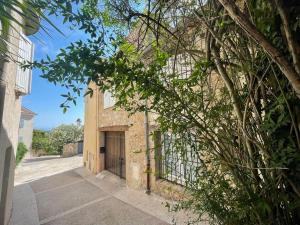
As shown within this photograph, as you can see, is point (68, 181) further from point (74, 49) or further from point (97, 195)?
point (74, 49)

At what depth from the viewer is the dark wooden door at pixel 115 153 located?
33.2ft

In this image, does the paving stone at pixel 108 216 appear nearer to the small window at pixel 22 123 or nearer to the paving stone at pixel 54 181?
the paving stone at pixel 54 181

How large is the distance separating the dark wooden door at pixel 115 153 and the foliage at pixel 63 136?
19.3m

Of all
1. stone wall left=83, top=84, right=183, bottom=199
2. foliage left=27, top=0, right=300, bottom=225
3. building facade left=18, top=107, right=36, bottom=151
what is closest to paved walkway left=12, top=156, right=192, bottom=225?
stone wall left=83, top=84, right=183, bottom=199

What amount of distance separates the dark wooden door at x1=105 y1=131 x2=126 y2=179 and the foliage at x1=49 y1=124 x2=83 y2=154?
63.2 ft

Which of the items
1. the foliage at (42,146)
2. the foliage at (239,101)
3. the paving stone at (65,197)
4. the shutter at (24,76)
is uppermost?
the shutter at (24,76)

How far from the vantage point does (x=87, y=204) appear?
711cm

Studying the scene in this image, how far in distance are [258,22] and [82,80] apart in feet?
4.78

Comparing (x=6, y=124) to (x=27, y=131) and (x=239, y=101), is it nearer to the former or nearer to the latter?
(x=239, y=101)

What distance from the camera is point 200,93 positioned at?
207 cm

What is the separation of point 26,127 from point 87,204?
25747 millimetres

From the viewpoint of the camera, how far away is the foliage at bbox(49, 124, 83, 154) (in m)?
28.4

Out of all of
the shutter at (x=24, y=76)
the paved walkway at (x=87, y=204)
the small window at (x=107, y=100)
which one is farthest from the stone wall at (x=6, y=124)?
the small window at (x=107, y=100)

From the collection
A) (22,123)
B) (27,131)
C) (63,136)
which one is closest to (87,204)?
(63,136)
